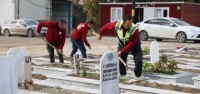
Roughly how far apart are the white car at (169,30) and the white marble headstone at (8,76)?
18.4m

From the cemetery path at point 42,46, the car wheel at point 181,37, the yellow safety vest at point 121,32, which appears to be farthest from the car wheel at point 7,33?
the yellow safety vest at point 121,32

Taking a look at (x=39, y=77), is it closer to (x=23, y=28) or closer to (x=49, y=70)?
(x=49, y=70)

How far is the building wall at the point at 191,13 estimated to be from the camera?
94.5ft

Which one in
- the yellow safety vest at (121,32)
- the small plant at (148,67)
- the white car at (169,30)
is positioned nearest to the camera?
the yellow safety vest at (121,32)

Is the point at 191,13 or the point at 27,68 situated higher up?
the point at 191,13

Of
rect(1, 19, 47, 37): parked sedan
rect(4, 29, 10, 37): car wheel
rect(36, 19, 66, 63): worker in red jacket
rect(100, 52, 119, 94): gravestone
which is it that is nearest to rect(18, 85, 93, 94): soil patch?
rect(100, 52, 119, 94): gravestone

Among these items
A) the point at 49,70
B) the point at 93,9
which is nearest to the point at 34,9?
the point at 93,9

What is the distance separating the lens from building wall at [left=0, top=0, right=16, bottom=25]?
35.4 metres

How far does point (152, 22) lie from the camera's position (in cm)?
2561

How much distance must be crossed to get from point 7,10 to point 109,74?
30.4 metres

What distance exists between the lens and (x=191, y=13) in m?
29.6

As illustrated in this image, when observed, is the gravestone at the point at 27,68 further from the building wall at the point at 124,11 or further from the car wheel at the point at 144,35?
the building wall at the point at 124,11

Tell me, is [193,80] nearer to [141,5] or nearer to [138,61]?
[138,61]

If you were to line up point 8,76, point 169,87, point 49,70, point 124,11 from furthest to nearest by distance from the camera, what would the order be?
point 124,11, point 49,70, point 169,87, point 8,76
